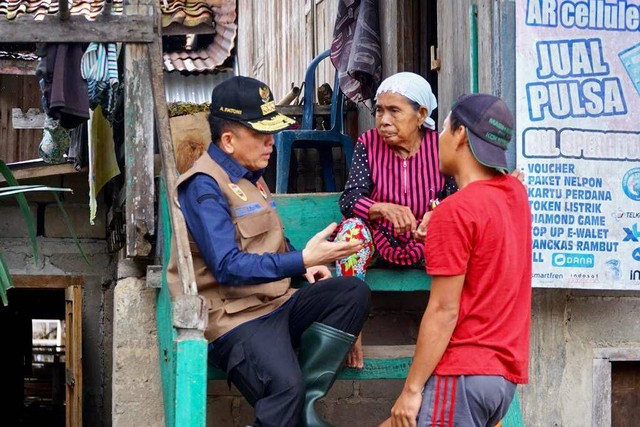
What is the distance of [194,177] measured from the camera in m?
4.00

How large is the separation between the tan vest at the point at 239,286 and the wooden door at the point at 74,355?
4956mm

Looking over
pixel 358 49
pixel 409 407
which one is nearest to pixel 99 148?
pixel 358 49

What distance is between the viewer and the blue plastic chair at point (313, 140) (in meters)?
7.50

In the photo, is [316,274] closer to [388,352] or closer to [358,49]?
[388,352]

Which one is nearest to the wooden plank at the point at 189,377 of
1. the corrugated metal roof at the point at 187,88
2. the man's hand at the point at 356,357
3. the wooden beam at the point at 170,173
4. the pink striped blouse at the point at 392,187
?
the wooden beam at the point at 170,173

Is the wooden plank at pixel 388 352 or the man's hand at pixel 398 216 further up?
the man's hand at pixel 398 216

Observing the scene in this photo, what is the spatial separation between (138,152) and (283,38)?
22.8 ft

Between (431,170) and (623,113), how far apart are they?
1.05 meters

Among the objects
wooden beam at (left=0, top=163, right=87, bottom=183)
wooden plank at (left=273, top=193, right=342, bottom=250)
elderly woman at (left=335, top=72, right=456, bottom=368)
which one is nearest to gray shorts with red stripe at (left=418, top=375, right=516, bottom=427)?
elderly woman at (left=335, top=72, right=456, bottom=368)

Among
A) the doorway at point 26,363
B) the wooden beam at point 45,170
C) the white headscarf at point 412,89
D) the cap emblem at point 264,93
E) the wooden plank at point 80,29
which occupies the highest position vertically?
the wooden plank at point 80,29

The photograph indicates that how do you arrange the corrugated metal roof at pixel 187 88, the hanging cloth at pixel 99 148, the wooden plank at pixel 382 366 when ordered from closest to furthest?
the wooden plank at pixel 382 366 → the hanging cloth at pixel 99 148 → the corrugated metal roof at pixel 187 88

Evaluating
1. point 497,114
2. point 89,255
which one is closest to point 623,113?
point 497,114

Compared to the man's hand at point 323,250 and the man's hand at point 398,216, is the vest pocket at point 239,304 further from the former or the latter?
the man's hand at point 398,216

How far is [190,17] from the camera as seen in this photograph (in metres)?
10.3
